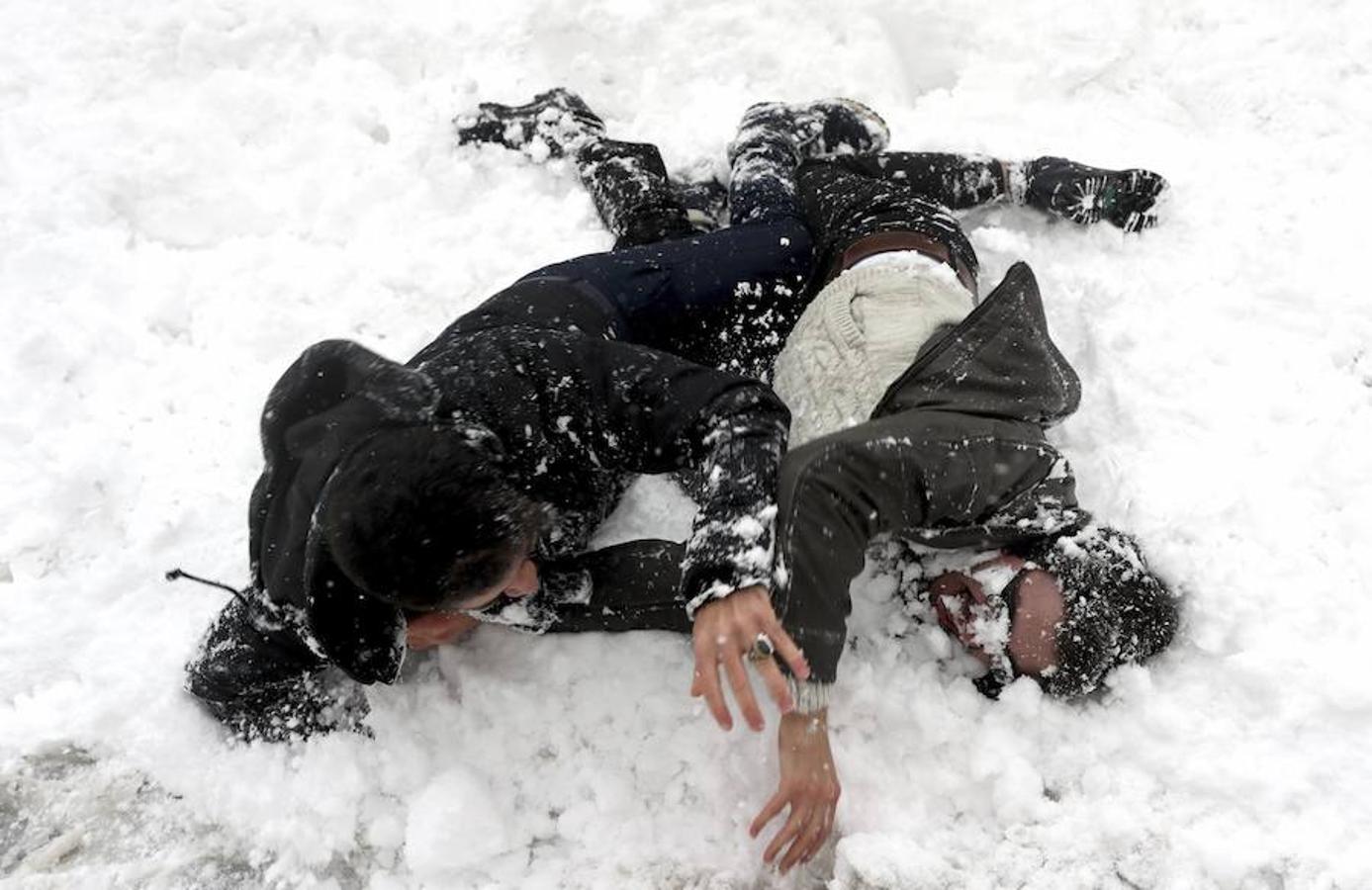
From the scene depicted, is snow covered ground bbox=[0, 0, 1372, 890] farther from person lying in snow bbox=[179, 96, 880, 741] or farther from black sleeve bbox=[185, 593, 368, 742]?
person lying in snow bbox=[179, 96, 880, 741]

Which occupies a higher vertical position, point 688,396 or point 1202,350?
point 688,396

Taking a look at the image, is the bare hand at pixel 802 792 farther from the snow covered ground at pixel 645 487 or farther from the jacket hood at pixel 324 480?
the jacket hood at pixel 324 480

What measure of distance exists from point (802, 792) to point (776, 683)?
0.28 metres

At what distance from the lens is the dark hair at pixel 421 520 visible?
133 centimetres

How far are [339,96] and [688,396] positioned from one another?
1971 millimetres

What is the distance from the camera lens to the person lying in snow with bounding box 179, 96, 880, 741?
4.51ft

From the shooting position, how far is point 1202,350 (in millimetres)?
2340

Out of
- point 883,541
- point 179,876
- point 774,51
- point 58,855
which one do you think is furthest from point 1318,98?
point 58,855

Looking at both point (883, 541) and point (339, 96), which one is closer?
point (883, 541)

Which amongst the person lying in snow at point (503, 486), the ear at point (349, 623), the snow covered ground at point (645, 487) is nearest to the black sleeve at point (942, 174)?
the snow covered ground at point (645, 487)

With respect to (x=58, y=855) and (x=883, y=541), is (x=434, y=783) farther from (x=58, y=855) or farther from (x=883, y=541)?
(x=883, y=541)

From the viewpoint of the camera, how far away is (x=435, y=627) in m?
1.91

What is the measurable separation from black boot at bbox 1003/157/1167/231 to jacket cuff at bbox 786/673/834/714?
1.58 m

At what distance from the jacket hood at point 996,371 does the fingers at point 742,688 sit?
26.1 inches
